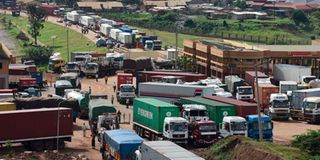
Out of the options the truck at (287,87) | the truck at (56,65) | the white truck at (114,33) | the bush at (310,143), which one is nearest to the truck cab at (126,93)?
the truck at (287,87)

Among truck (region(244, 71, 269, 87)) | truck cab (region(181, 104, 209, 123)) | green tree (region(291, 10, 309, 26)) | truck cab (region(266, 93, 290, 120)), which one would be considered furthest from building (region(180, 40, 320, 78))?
green tree (region(291, 10, 309, 26))

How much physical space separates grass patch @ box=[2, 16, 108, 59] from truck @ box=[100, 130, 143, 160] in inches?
1900

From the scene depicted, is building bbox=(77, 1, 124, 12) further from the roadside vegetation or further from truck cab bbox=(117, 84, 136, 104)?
truck cab bbox=(117, 84, 136, 104)

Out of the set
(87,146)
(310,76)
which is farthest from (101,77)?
(87,146)

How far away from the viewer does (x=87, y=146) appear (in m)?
33.6

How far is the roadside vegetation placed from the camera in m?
97.6

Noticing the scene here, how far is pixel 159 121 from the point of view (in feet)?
108

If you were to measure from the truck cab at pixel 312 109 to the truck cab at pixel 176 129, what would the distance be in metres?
10.5

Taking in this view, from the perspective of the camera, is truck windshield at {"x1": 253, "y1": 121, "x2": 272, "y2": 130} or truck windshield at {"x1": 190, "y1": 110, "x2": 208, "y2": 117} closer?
truck windshield at {"x1": 253, "y1": 121, "x2": 272, "y2": 130}

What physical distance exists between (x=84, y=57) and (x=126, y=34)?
57.9 ft

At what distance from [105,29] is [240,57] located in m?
38.9

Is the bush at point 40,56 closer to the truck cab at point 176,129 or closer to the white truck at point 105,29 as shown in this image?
the white truck at point 105,29

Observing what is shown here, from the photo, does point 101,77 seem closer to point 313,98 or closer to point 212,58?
point 212,58

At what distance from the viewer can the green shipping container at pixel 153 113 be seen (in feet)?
108
